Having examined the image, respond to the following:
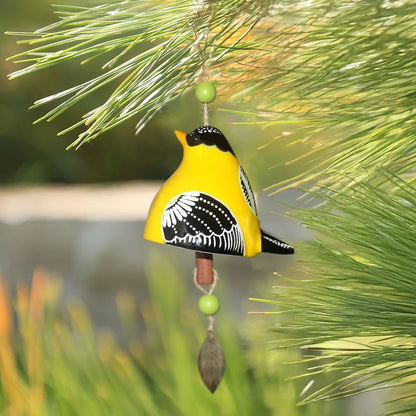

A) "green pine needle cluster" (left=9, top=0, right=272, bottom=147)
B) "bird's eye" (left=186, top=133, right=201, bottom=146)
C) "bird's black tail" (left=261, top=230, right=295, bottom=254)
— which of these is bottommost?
"bird's black tail" (left=261, top=230, right=295, bottom=254)

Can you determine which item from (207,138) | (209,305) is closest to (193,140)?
(207,138)

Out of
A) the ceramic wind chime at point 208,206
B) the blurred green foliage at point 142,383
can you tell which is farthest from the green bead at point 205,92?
the blurred green foliage at point 142,383

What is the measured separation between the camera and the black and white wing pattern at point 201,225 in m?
0.36

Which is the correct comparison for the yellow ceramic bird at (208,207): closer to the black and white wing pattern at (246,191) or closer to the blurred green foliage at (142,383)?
the black and white wing pattern at (246,191)

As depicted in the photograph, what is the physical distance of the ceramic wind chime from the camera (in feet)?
1.19

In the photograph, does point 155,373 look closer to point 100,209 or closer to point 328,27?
point 328,27

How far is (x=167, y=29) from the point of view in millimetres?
352

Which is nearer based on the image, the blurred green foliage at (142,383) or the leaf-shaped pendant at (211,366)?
the leaf-shaped pendant at (211,366)

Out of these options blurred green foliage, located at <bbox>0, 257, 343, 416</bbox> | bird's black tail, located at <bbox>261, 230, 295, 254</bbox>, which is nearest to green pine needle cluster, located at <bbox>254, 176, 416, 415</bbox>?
bird's black tail, located at <bbox>261, 230, 295, 254</bbox>

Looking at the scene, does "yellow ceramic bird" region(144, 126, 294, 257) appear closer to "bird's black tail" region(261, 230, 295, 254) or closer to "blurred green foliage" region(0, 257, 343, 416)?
"bird's black tail" region(261, 230, 295, 254)

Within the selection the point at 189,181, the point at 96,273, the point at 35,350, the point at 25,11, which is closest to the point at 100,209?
the point at 96,273

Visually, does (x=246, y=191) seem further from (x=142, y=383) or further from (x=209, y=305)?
(x=142, y=383)

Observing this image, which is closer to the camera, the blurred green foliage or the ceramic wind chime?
the ceramic wind chime

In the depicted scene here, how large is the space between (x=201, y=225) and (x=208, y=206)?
0.5 inches
